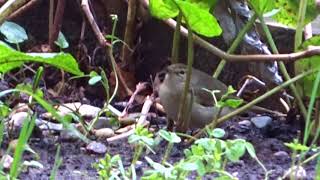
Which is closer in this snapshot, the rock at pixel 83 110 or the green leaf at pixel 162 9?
the green leaf at pixel 162 9

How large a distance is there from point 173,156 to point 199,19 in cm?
43

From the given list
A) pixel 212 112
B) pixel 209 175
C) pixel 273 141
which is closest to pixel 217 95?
pixel 212 112

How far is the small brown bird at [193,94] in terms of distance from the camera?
316 centimetres

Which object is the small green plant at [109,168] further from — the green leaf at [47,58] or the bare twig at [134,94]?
the bare twig at [134,94]

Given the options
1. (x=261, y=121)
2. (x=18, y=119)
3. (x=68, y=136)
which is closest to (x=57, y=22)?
(x=18, y=119)

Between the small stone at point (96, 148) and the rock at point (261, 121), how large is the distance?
0.67 meters

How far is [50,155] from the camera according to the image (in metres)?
2.77

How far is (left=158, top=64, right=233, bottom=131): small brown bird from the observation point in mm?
3158

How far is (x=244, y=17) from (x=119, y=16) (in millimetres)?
1042

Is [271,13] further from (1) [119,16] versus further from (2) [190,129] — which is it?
(1) [119,16]

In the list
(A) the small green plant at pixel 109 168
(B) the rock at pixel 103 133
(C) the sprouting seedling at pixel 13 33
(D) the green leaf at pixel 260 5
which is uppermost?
(D) the green leaf at pixel 260 5

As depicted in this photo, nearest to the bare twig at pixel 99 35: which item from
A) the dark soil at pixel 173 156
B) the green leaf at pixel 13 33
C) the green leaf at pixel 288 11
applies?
the green leaf at pixel 13 33

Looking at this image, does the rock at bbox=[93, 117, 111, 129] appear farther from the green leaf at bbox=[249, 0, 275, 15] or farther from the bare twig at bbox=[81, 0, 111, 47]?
the green leaf at bbox=[249, 0, 275, 15]

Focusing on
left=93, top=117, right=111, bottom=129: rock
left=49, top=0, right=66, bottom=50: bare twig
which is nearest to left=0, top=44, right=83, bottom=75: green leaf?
left=93, top=117, right=111, bottom=129: rock
